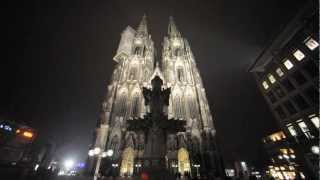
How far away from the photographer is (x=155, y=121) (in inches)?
471

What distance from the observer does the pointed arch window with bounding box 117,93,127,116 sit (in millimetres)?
30922

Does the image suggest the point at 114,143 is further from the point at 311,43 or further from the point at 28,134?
the point at 311,43

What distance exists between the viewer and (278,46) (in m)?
25.3

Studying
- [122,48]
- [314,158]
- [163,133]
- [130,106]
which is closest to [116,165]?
[130,106]

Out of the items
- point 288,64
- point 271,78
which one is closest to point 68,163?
point 271,78

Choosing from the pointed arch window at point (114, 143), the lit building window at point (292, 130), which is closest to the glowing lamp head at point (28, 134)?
the pointed arch window at point (114, 143)

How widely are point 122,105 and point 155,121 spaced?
21728 millimetres

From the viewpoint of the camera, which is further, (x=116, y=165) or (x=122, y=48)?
(x=122, y=48)

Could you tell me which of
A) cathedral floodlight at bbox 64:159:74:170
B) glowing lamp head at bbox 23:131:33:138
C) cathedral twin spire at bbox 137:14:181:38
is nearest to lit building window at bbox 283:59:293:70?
cathedral twin spire at bbox 137:14:181:38

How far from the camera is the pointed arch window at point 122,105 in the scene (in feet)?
101

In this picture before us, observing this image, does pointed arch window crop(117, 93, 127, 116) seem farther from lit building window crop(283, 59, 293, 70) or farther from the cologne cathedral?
lit building window crop(283, 59, 293, 70)

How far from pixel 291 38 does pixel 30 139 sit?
167ft

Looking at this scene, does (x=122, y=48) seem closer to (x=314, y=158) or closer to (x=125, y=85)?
(x=125, y=85)

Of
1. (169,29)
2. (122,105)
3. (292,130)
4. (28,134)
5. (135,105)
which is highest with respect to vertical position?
(169,29)
